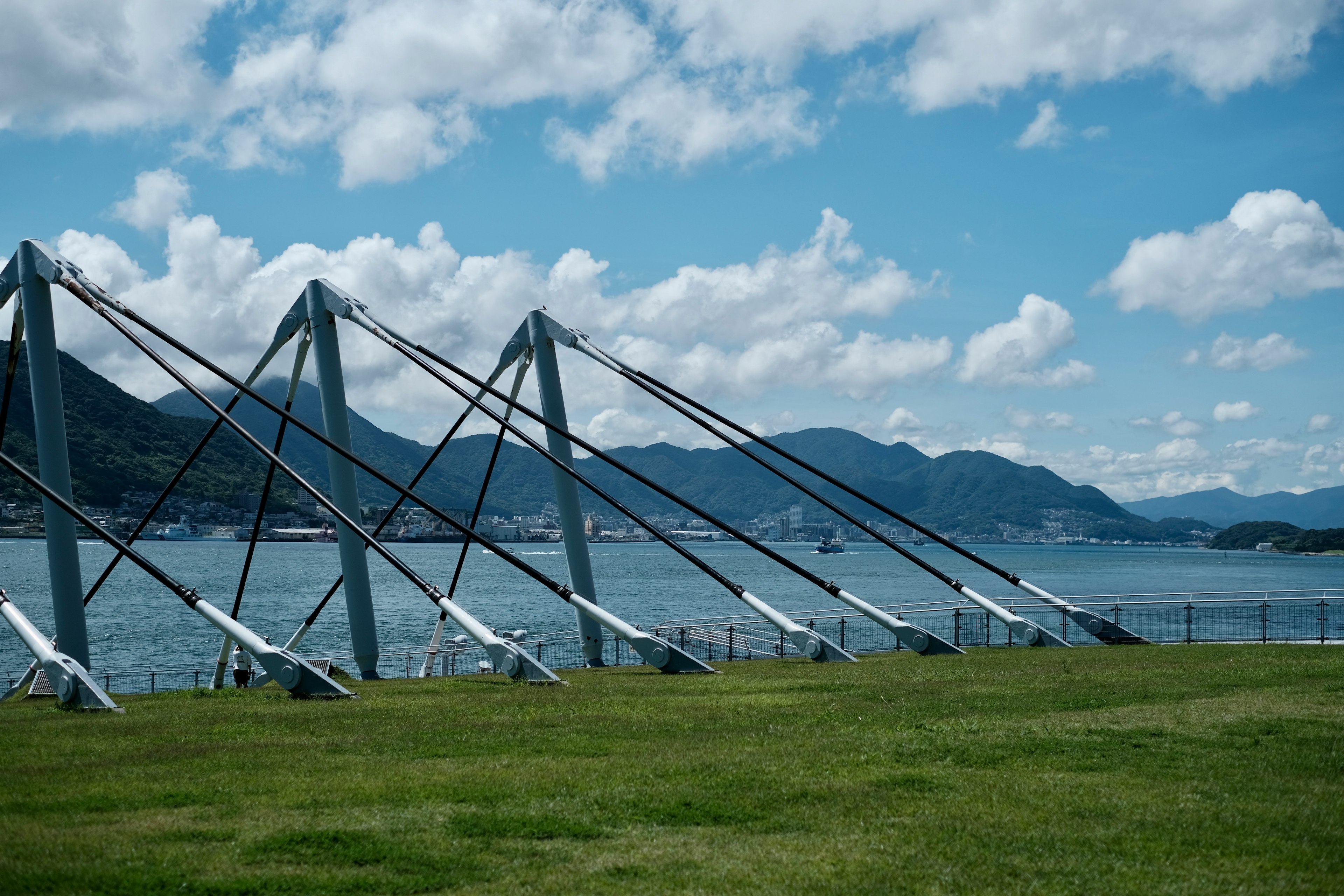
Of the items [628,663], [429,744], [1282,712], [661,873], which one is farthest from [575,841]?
[628,663]

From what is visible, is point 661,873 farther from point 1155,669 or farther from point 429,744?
point 1155,669

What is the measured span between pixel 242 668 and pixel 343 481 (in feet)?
17.2

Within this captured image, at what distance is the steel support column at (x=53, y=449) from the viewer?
72.4ft

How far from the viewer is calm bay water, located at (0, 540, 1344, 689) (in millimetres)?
62031

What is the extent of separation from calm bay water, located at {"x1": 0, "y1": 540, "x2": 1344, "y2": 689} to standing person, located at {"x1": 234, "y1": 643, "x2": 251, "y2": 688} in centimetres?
1701

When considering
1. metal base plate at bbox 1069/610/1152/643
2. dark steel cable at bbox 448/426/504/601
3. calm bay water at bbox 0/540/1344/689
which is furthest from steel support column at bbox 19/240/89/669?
calm bay water at bbox 0/540/1344/689

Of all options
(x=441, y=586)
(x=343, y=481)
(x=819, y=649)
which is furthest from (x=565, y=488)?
(x=441, y=586)

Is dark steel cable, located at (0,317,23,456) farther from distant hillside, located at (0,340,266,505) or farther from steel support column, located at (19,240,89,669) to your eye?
distant hillside, located at (0,340,266,505)

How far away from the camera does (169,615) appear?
81625 mm

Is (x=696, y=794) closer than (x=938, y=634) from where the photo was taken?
Yes

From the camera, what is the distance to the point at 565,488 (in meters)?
28.0

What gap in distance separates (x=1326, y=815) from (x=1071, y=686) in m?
7.79

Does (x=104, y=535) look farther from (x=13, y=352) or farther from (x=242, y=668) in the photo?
(x=242, y=668)

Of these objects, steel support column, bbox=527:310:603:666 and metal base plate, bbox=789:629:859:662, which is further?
steel support column, bbox=527:310:603:666
